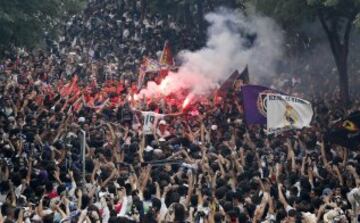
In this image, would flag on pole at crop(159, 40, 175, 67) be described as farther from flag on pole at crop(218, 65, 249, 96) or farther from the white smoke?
flag on pole at crop(218, 65, 249, 96)

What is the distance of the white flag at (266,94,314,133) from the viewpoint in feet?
48.7

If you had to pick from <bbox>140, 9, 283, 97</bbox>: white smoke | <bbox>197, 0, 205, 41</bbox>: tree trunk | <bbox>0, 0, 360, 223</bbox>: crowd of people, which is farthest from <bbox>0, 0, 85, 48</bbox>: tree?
<bbox>197, 0, 205, 41</bbox>: tree trunk

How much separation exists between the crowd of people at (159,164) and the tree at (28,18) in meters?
1.57

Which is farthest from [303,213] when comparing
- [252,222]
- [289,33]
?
[289,33]

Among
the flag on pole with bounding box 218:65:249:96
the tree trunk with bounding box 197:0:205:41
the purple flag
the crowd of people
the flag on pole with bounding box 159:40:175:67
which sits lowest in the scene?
the crowd of people

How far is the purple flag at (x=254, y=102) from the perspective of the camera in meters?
15.6

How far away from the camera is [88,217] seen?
405 inches

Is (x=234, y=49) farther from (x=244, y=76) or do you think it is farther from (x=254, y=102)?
(x=254, y=102)

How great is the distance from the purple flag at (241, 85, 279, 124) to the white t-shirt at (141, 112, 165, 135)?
6.62ft

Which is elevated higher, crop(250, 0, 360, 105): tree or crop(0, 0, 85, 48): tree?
crop(250, 0, 360, 105): tree

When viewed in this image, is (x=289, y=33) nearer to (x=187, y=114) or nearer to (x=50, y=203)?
(x=187, y=114)

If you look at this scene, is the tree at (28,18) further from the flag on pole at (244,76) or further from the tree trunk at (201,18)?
the tree trunk at (201,18)

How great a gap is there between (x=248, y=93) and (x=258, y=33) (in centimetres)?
1386

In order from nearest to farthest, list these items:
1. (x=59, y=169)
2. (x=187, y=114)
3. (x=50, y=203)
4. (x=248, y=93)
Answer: (x=50, y=203) < (x=59, y=169) < (x=248, y=93) < (x=187, y=114)
